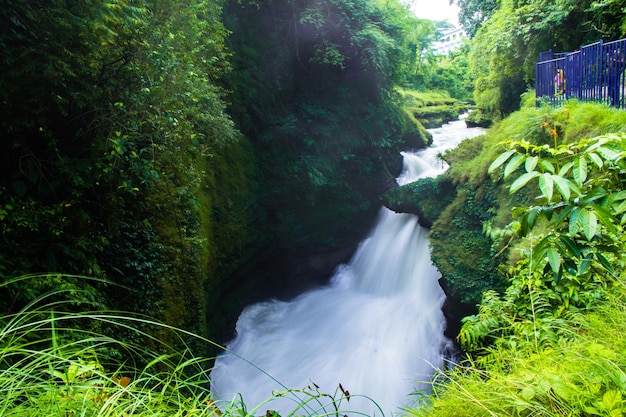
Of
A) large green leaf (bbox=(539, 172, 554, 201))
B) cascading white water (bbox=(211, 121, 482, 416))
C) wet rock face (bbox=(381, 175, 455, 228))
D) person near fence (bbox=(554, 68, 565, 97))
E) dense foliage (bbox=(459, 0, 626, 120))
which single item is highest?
dense foliage (bbox=(459, 0, 626, 120))

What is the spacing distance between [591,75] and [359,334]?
253 inches

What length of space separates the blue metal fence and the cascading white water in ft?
14.1

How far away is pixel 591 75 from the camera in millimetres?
6023

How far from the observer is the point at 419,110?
18.8m

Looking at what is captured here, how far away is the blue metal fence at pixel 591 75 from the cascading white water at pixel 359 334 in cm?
430

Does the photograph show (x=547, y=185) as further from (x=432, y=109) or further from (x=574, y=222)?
(x=432, y=109)

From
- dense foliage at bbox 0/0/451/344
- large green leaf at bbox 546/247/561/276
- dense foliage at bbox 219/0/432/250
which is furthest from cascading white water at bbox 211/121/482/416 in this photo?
large green leaf at bbox 546/247/561/276

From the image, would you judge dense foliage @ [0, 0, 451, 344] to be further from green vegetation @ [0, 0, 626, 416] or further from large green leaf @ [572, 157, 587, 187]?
large green leaf @ [572, 157, 587, 187]

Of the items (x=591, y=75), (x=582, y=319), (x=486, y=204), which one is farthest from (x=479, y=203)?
(x=582, y=319)

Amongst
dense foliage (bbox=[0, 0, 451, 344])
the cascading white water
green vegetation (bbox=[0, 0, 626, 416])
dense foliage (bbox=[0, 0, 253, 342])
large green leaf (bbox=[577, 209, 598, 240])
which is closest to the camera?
large green leaf (bbox=[577, 209, 598, 240])

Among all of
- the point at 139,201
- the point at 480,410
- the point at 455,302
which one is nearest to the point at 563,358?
the point at 480,410

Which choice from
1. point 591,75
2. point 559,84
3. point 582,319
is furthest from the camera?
point 559,84

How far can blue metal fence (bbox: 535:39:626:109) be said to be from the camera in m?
5.39

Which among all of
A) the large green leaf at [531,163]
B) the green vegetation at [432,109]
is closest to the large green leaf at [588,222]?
the large green leaf at [531,163]
